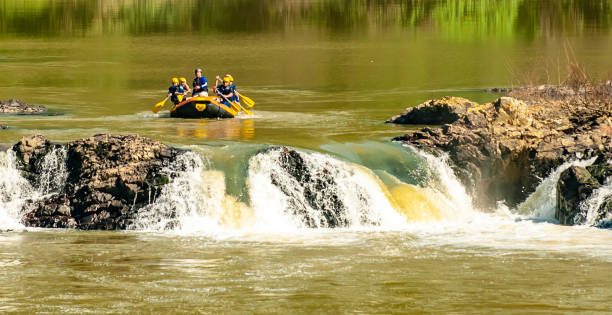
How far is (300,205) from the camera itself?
2306 centimetres

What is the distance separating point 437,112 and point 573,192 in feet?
28.5

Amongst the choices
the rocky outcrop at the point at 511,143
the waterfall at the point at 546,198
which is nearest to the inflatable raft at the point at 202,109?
the rocky outcrop at the point at 511,143

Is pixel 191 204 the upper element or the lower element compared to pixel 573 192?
lower

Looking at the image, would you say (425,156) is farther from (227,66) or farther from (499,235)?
(227,66)

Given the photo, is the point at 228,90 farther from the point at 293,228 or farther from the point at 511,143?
the point at 293,228

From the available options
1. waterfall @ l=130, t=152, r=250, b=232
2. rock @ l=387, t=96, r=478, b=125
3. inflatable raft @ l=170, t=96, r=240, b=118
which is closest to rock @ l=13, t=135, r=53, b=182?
waterfall @ l=130, t=152, r=250, b=232

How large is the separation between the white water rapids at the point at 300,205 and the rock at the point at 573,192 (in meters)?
0.20

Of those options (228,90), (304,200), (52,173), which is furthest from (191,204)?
(228,90)

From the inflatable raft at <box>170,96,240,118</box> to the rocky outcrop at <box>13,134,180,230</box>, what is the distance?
376 inches

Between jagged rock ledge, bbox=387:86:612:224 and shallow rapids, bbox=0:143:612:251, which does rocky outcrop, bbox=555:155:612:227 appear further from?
jagged rock ledge, bbox=387:86:612:224

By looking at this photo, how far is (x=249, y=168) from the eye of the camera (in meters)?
23.5

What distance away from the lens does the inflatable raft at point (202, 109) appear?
3350cm

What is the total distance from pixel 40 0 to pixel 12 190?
347ft

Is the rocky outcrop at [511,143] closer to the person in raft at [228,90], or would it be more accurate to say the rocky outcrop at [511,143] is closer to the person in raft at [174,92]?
the person in raft at [228,90]
